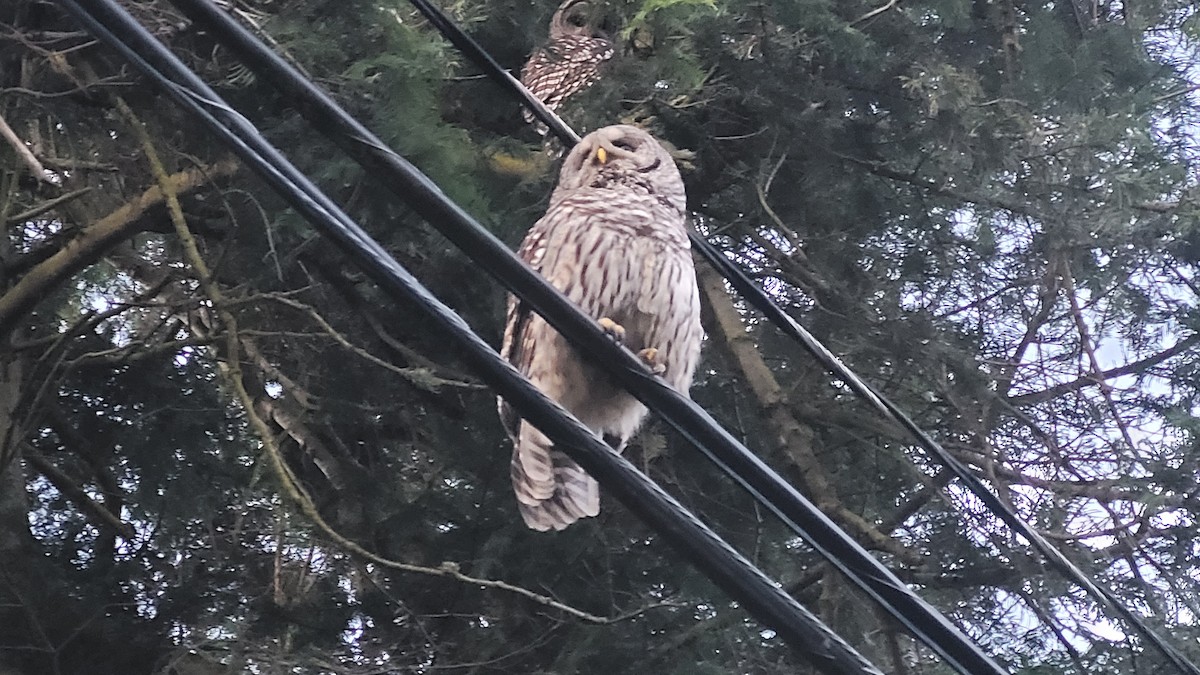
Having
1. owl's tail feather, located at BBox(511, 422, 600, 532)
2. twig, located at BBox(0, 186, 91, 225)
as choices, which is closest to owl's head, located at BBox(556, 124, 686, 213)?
owl's tail feather, located at BBox(511, 422, 600, 532)

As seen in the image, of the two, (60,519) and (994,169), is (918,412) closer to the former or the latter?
(994,169)

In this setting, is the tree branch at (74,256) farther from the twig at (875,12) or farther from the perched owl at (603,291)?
the twig at (875,12)

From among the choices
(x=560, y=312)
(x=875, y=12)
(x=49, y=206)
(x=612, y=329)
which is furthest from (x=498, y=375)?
(x=49, y=206)

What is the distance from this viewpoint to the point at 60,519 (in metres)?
5.65

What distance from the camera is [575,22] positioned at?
202 inches

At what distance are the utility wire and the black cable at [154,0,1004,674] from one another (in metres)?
0.05

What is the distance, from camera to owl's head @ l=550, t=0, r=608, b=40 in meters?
5.03

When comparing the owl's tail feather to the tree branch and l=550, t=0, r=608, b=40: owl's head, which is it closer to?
the tree branch

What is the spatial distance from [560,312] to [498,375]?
22 cm

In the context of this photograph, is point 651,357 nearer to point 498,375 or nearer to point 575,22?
point 498,375

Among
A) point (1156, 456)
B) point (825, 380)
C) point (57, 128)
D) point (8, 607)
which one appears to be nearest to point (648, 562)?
point (825, 380)

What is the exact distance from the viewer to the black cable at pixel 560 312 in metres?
2.06

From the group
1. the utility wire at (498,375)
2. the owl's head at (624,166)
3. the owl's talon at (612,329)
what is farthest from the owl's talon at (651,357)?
the utility wire at (498,375)

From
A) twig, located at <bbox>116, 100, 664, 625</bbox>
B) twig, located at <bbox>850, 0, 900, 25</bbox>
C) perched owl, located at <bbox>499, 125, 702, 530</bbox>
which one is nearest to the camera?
twig, located at <bbox>116, 100, 664, 625</bbox>
